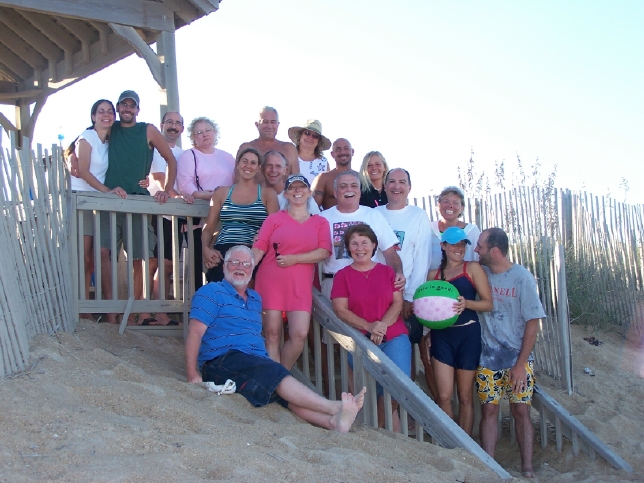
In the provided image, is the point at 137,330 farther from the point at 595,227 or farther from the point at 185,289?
the point at 595,227

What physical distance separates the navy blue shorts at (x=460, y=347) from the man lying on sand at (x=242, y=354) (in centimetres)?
122

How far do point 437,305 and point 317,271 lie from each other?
1204 mm

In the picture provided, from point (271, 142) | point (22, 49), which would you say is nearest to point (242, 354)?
point (271, 142)

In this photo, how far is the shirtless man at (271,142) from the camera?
20.4 ft

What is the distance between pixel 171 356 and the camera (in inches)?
207

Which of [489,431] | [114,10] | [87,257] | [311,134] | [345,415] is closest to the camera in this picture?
[345,415]

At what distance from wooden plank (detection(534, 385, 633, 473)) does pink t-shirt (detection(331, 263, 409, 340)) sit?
1.46 m

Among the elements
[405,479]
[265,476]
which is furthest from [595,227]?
[265,476]

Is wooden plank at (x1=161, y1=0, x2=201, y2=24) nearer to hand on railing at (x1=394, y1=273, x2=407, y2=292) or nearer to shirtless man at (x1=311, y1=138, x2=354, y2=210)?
shirtless man at (x1=311, y1=138, x2=354, y2=210)

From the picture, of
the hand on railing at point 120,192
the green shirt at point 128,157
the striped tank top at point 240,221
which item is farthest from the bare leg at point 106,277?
the striped tank top at point 240,221

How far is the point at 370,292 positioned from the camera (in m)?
4.96

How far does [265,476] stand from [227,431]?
60 centimetres

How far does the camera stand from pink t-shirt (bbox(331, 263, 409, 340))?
4961 millimetres

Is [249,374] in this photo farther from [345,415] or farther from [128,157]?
[128,157]
